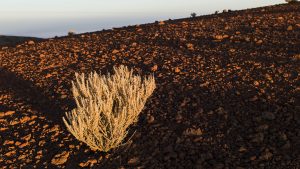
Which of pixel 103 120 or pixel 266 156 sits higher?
pixel 103 120

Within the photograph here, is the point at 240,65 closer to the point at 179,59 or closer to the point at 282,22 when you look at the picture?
the point at 179,59

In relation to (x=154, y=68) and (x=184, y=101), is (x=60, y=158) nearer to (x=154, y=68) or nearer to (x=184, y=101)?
(x=184, y=101)

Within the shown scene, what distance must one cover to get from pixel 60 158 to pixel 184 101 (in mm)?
1989

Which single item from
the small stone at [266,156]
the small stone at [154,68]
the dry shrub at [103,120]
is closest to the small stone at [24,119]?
the dry shrub at [103,120]

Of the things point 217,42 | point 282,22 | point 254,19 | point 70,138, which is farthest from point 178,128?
point 254,19

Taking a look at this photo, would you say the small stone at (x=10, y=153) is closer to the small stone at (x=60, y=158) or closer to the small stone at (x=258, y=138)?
the small stone at (x=60, y=158)

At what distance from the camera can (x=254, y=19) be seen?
1075 centimetres

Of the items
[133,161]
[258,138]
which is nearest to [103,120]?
[133,161]

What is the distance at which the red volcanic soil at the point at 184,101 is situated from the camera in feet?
15.2

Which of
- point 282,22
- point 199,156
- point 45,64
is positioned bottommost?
point 199,156

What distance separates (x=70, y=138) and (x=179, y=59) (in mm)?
3290

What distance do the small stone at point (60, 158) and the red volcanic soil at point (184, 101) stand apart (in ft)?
0.04

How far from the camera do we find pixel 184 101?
5828 mm

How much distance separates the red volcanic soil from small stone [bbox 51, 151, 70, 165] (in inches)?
0.5
